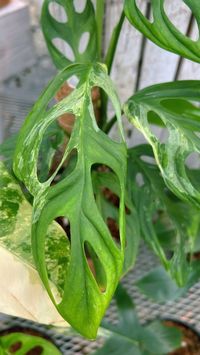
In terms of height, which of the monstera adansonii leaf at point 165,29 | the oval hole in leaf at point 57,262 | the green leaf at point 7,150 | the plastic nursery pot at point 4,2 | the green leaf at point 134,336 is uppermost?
the monstera adansonii leaf at point 165,29

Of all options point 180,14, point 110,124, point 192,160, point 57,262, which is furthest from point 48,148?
point 192,160

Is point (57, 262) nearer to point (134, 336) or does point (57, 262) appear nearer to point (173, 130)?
point (173, 130)

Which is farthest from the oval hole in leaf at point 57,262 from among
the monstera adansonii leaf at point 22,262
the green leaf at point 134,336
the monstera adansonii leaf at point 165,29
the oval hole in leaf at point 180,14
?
the oval hole in leaf at point 180,14

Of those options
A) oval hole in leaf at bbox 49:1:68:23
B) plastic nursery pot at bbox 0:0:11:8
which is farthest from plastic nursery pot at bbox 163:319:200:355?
plastic nursery pot at bbox 0:0:11:8

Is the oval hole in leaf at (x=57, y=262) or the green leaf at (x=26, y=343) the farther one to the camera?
the green leaf at (x=26, y=343)

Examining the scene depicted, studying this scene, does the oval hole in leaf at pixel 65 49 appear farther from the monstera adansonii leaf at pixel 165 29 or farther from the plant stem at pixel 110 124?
the monstera adansonii leaf at pixel 165 29

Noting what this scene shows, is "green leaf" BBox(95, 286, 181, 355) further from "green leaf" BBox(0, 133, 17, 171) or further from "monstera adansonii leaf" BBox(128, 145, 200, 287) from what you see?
"green leaf" BBox(0, 133, 17, 171)

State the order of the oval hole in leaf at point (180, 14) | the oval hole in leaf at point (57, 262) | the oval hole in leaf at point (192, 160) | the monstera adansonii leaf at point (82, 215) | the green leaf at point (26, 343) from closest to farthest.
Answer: the monstera adansonii leaf at point (82, 215) < the oval hole in leaf at point (57, 262) < the green leaf at point (26, 343) < the oval hole in leaf at point (180, 14) < the oval hole in leaf at point (192, 160)
